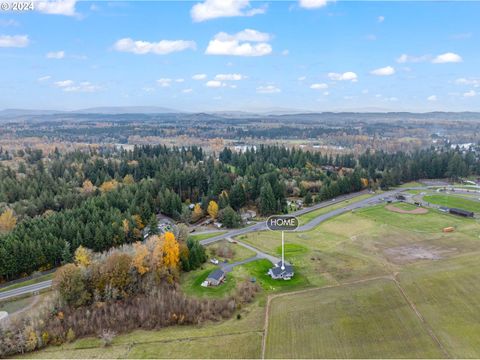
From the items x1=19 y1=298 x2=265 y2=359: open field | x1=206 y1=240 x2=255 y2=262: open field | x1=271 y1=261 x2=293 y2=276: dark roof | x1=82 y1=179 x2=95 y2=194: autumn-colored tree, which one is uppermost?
x1=82 y1=179 x2=95 y2=194: autumn-colored tree

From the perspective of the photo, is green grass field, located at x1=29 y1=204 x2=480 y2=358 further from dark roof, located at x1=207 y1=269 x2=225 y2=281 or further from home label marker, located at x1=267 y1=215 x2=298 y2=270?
home label marker, located at x1=267 y1=215 x2=298 y2=270

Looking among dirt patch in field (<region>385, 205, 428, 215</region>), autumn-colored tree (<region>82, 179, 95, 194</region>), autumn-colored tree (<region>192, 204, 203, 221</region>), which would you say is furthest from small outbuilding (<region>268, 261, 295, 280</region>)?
autumn-colored tree (<region>82, 179, 95, 194</region>)

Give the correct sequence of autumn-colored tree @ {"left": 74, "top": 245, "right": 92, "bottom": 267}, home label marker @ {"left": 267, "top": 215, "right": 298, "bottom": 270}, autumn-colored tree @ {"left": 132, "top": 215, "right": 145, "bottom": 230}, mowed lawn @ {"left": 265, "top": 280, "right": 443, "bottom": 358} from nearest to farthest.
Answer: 1. mowed lawn @ {"left": 265, "top": 280, "right": 443, "bottom": 358}
2. autumn-colored tree @ {"left": 74, "top": 245, "right": 92, "bottom": 267}
3. home label marker @ {"left": 267, "top": 215, "right": 298, "bottom": 270}
4. autumn-colored tree @ {"left": 132, "top": 215, "right": 145, "bottom": 230}

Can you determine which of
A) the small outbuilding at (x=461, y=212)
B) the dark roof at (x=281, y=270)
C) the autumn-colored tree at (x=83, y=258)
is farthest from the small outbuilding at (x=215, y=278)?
the small outbuilding at (x=461, y=212)

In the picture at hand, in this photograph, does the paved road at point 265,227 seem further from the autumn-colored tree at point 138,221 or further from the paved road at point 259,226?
the autumn-colored tree at point 138,221

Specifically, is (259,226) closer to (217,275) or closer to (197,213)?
(197,213)

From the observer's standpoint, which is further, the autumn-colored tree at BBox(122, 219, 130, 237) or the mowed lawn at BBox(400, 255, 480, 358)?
the autumn-colored tree at BBox(122, 219, 130, 237)

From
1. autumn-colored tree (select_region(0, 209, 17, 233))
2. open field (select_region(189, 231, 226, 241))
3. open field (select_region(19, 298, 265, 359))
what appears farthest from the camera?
open field (select_region(189, 231, 226, 241))

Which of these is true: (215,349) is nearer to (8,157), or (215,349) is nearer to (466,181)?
(466,181)
